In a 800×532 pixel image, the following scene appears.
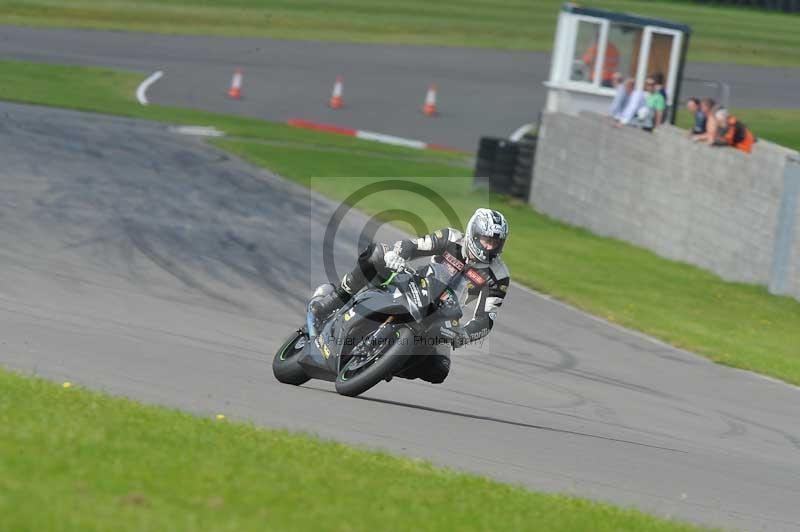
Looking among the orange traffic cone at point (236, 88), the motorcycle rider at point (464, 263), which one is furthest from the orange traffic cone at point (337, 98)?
the motorcycle rider at point (464, 263)

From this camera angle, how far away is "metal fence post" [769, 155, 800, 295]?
18.8 metres

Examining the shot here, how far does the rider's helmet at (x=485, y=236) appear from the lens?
31.6ft

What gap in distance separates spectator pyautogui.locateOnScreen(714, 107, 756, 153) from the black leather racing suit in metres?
11.7

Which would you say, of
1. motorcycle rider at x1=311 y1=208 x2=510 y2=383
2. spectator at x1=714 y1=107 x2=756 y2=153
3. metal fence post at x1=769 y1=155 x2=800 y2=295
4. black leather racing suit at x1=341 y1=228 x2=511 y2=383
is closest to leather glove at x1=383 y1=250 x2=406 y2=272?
motorcycle rider at x1=311 y1=208 x2=510 y2=383

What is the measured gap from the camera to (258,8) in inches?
2090

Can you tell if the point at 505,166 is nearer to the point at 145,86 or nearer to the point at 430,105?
the point at 430,105

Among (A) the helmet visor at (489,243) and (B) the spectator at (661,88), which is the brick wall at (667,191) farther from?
(A) the helmet visor at (489,243)

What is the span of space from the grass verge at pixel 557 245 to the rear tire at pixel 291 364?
6252mm

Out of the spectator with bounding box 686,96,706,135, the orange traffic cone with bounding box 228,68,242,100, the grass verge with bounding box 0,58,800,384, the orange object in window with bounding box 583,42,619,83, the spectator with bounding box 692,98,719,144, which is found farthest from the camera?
the orange traffic cone with bounding box 228,68,242,100

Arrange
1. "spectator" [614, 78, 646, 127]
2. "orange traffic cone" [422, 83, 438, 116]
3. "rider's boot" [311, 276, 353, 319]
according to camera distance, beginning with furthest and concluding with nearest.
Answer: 1. "orange traffic cone" [422, 83, 438, 116]
2. "spectator" [614, 78, 646, 127]
3. "rider's boot" [311, 276, 353, 319]

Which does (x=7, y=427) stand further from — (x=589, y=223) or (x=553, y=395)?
(x=589, y=223)

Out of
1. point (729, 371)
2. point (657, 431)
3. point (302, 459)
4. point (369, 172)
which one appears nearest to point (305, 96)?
point (369, 172)

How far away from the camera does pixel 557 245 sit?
22.1 m

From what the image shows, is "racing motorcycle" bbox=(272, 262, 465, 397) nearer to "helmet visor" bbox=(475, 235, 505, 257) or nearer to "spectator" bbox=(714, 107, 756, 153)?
"helmet visor" bbox=(475, 235, 505, 257)
